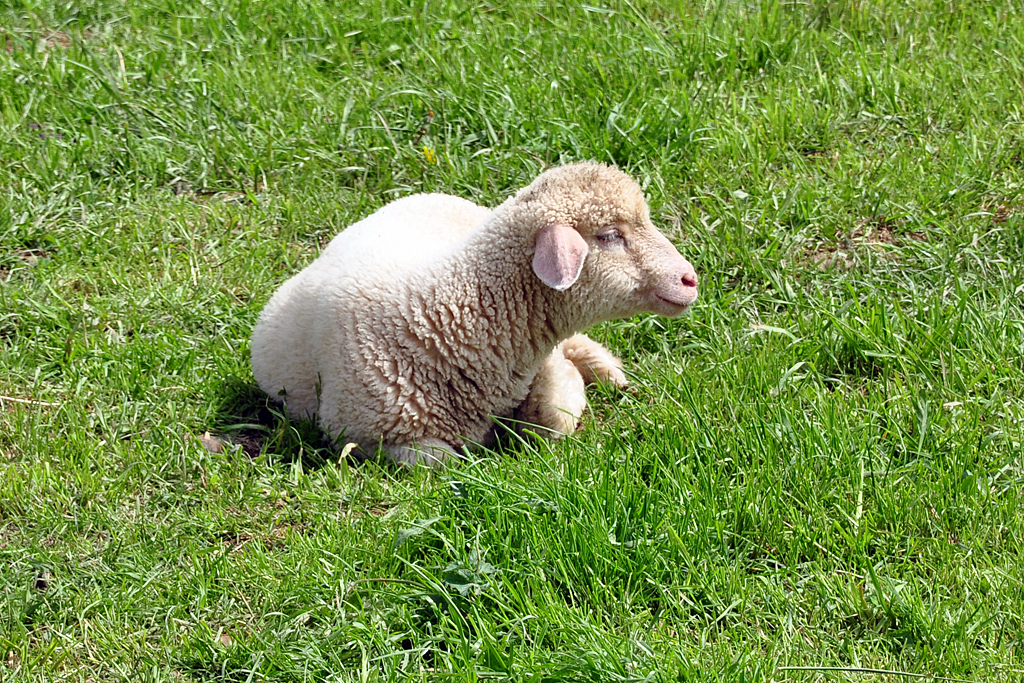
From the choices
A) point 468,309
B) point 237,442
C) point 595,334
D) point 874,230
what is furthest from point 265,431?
point 874,230

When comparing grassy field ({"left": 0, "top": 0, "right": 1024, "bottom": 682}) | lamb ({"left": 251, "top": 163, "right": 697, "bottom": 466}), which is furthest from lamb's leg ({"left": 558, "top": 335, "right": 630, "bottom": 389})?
lamb ({"left": 251, "top": 163, "right": 697, "bottom": 466})

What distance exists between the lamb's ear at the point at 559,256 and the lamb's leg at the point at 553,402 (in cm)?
51

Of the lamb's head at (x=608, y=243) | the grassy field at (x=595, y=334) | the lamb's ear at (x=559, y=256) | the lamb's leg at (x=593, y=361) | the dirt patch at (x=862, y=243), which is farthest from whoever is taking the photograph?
the dirt patch at (x=862, y=243)

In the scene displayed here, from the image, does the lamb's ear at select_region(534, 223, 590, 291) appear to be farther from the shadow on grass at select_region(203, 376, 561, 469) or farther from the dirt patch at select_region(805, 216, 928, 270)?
the dirt patch at select_region(805, 216, 928, 270)

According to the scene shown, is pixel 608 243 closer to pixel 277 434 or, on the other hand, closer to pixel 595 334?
pixel 595 334

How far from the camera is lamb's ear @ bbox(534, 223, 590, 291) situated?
3.37m

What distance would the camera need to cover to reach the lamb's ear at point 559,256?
11.0 ft

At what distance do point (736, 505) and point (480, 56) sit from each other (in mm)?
2994

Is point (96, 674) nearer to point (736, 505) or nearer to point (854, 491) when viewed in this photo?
point (736, 505)

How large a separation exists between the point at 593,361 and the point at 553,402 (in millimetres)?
321

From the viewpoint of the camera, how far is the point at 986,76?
5.12 m

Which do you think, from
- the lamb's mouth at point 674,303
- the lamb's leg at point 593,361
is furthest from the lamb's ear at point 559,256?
the lamb's leg at point 593,361

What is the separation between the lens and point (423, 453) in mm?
3607

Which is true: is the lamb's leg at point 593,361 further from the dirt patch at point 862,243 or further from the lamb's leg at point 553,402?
the dirt patch at point 862,243
